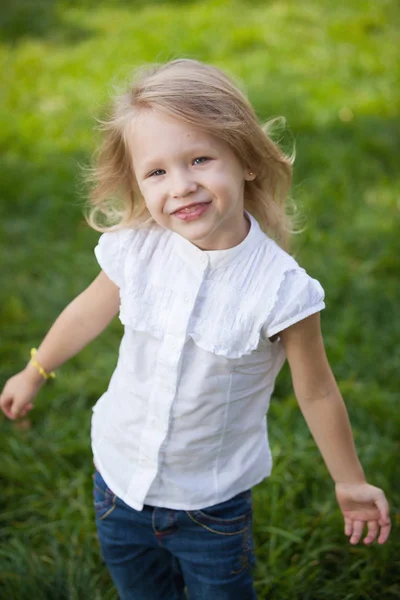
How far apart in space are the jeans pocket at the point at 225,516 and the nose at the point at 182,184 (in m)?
0.64

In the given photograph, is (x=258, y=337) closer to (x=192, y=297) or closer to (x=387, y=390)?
(x=192, y=297)

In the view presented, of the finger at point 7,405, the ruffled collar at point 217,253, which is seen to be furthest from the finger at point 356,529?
the finger at point 7,405

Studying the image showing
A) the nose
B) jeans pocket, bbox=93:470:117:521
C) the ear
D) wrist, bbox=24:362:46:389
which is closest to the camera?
the nose

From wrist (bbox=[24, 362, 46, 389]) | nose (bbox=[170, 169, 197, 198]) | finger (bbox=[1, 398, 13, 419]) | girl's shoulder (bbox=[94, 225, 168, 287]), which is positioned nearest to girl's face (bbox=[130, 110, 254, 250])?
nose (bbox=[170, 169, 197, 198])

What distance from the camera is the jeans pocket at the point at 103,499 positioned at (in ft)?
5.06

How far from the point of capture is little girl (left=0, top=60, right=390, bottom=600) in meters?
1.30

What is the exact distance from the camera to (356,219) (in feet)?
11.2

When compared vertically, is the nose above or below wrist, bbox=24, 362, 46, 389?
above

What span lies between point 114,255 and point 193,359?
277 millimetres

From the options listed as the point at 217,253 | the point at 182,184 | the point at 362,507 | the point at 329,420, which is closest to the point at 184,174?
the point at 182,184

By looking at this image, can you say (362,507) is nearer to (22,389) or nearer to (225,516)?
(225,516)

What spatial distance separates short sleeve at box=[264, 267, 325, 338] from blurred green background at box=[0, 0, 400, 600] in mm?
600

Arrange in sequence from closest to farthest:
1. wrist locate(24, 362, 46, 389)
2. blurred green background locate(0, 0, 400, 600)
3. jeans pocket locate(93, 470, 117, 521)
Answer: jeans pocket locate(93, 470, 117, 521)
wrist locate(24, 362, 46, 389)
blurred green background locate(0, 0, 400, 600)

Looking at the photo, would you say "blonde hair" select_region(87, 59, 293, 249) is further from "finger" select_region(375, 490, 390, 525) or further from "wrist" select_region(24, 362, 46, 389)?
"finger" select_region(375, 490, 390, 525)
